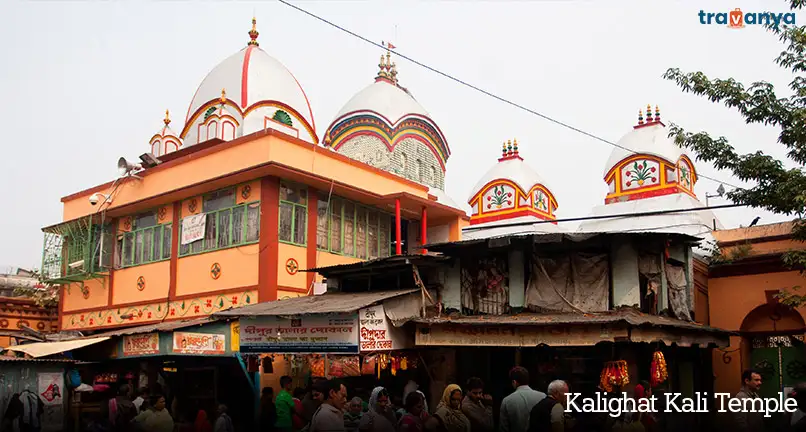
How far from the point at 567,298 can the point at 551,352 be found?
3.43ft

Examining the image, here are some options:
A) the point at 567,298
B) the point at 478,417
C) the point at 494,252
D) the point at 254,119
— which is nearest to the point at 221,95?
the point at 254,119

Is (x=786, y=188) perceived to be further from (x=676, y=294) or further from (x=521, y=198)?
(x=521, y=198)

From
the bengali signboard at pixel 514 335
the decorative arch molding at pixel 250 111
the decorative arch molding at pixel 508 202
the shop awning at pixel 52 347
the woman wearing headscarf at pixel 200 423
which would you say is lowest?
the woman wearing headscarf at pixel 200 423

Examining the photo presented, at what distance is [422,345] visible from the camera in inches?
535

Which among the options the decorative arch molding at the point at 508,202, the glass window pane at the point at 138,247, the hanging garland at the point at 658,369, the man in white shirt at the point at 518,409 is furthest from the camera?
the decorative arch molding at the point at 508,202

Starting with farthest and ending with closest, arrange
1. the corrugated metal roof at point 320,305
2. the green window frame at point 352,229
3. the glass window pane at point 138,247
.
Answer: the glass window pane at point 138,247 < the green window frame at point 352,229 < the corrugated metal roof at point 320,305

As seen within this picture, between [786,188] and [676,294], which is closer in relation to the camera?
[786,188]

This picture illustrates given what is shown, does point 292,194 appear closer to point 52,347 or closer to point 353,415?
point 52,347

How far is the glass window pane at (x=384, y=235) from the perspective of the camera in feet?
69.2

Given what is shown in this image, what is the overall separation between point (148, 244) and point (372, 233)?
6153 millimetres

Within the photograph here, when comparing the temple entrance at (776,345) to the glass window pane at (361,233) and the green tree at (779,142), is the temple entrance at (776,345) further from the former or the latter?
the glass window pane at (361,233)

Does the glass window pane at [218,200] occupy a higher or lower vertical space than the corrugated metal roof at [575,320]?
higher

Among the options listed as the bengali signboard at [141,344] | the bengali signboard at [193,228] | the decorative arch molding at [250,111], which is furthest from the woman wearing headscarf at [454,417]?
the decorative arch molding at [250,111]

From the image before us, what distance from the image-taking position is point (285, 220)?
1825 centimetres
